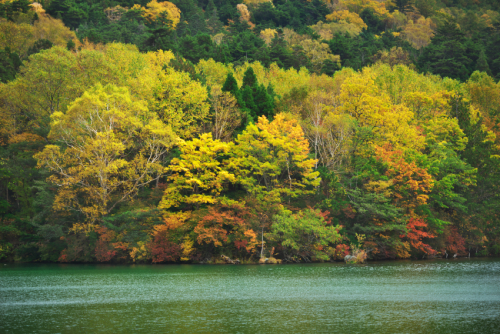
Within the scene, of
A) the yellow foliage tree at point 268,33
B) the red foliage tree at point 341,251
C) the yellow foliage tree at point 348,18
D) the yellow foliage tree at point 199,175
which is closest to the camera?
the red foliage tree at point 341,251

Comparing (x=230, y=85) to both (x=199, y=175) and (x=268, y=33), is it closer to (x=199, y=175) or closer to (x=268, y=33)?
(x=199, y=175)

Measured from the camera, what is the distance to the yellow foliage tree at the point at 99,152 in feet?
155

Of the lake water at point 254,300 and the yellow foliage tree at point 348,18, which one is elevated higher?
the yellow foliage tree at point 348,18

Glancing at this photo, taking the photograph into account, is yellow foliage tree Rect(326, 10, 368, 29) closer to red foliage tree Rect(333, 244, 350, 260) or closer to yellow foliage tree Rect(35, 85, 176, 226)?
yellow foliage tree Rect(35, 85, 176, 226)

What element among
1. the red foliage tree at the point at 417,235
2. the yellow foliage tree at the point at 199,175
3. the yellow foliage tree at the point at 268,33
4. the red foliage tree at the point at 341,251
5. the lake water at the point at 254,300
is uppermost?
the yellow foliage tree at the point at 268,33

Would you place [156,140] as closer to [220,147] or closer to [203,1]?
[220,147]

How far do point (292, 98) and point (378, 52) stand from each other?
144 ft

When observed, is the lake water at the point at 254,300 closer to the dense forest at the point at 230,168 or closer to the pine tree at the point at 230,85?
the dense forest at the point at 230,168

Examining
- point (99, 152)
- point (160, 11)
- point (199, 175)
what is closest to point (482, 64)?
point (199, 175)

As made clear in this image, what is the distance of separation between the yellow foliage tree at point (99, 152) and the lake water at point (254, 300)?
7949mm

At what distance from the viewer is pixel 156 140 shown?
49406 mm

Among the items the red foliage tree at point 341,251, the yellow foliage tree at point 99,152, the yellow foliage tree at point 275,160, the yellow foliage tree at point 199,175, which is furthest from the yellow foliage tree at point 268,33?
the red foliage tree at point 341,251

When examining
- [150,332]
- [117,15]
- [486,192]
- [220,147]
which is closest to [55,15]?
[117,15]

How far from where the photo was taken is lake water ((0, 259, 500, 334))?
69.1ft
